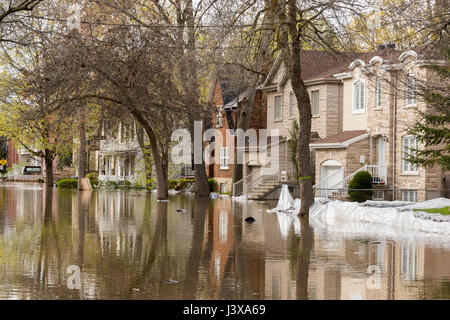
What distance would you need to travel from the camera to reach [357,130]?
38250 mm

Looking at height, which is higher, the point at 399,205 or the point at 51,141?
the point at 51,141

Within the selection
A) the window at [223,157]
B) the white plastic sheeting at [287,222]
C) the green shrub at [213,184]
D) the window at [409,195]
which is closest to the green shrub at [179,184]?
the green shrub at [213,184]

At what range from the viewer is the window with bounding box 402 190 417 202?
3353cm

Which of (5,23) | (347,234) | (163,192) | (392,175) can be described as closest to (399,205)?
(392,175)

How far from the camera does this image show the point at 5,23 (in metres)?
21.0

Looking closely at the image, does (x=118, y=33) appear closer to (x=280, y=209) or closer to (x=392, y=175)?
(x=280, y=209)

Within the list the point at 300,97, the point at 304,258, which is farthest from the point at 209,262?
the point at 300,97

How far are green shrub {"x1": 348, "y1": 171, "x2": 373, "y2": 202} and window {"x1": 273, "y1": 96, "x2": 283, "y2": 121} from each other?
1200 centimetres

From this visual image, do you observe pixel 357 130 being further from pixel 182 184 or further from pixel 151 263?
pixel 151 263

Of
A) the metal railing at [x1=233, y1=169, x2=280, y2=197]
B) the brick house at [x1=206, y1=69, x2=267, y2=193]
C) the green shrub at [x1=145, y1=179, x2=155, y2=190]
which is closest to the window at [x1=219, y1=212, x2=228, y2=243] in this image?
the metal railing at [x1=233, y1=169, x2=280, y2=197]

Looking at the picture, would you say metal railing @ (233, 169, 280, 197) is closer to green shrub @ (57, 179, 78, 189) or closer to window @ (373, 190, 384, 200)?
window @ (373, 190, 384, 200)

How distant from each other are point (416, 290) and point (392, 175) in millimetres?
25023

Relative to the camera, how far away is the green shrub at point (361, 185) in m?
33.4

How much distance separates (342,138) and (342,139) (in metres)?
0.29
